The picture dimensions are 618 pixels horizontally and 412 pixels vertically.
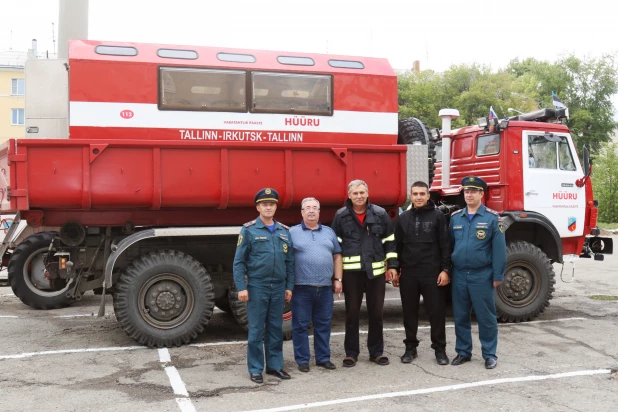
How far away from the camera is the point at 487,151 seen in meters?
8.77

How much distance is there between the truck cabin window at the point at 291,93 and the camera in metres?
7.58

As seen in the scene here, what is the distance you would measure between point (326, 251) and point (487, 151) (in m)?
3.81

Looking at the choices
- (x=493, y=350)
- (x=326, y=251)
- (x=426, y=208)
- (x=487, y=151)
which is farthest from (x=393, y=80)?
(x=493, y=350)

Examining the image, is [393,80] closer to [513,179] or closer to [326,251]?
[513,179]

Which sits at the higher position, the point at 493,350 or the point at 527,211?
the point at 527,211

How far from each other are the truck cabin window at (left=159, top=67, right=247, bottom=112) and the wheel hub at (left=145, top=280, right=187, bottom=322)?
2.04 metres

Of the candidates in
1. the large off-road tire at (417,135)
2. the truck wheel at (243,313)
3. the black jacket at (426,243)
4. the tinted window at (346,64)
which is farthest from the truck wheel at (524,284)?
the tinted window at (346,64)

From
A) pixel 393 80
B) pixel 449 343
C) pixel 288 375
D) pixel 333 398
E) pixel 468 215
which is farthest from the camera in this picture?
pixel 393 80

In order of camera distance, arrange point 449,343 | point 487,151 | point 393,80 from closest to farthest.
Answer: point 449,343, point 393,80, point 487,151

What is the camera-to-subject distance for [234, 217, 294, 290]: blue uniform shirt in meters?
5.71

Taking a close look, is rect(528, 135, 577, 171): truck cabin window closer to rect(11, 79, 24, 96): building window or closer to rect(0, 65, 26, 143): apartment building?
rect(0, 65, 26, 143): apartment building

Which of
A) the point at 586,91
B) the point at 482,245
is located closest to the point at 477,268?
the point at 482,245

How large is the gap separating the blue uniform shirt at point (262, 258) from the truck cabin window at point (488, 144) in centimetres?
406

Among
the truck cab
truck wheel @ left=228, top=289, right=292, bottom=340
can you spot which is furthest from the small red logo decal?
the truck cab
